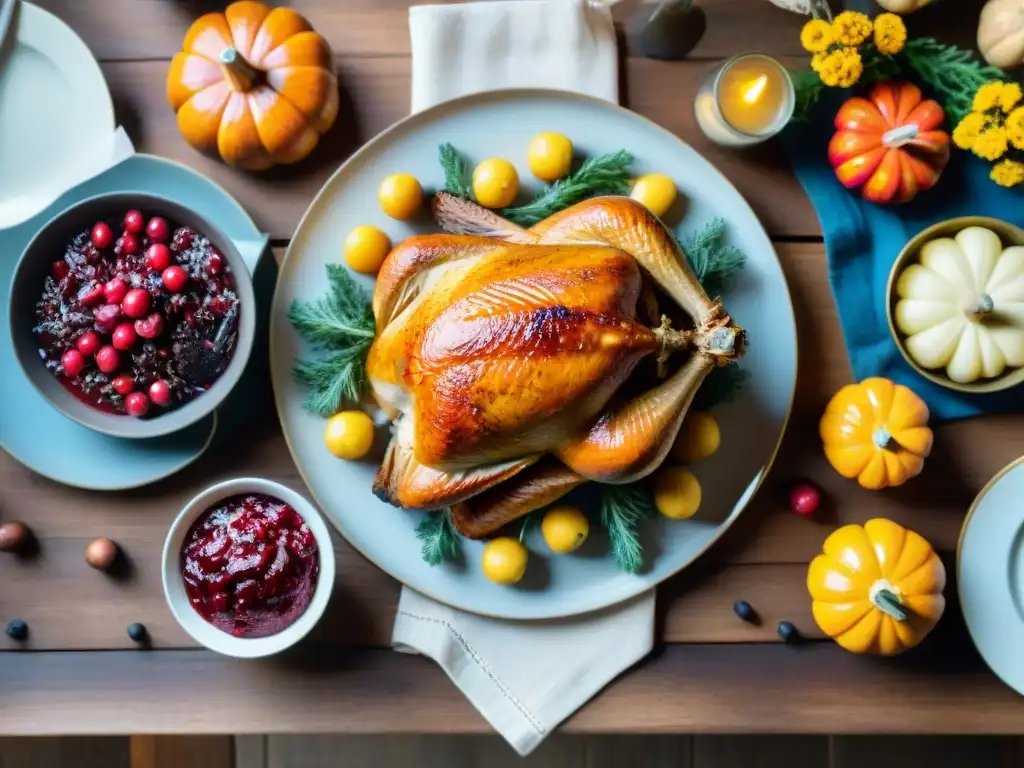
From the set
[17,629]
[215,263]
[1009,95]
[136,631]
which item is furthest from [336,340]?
[1009,95]

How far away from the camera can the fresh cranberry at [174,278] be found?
1.11 metres

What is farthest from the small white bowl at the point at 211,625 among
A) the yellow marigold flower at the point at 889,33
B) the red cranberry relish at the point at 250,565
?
the yellow marigold flower at the point at 889,33

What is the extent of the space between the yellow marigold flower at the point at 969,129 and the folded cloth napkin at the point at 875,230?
82 mm

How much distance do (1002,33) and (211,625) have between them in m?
1.47

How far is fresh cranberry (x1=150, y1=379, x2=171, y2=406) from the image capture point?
3.68 feet

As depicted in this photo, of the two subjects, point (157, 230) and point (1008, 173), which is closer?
point (157, 230)

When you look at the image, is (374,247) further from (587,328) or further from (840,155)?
(840,155)

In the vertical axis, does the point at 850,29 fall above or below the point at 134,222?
above

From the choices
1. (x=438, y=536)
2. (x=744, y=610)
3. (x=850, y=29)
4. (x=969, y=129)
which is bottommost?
(x=744, y=610)

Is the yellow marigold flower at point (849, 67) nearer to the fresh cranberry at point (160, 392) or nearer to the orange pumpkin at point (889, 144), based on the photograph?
the orange pumpkin at point (889, 144)

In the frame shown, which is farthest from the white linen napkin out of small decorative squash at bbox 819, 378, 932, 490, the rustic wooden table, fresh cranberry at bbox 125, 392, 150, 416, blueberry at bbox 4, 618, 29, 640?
blueberry at bbox 4, 618, 29, 640

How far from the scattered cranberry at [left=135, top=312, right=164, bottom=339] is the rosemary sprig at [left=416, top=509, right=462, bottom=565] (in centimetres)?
46

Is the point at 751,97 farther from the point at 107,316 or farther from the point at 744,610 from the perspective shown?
the point at 107,316

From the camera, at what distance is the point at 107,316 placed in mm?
1108
